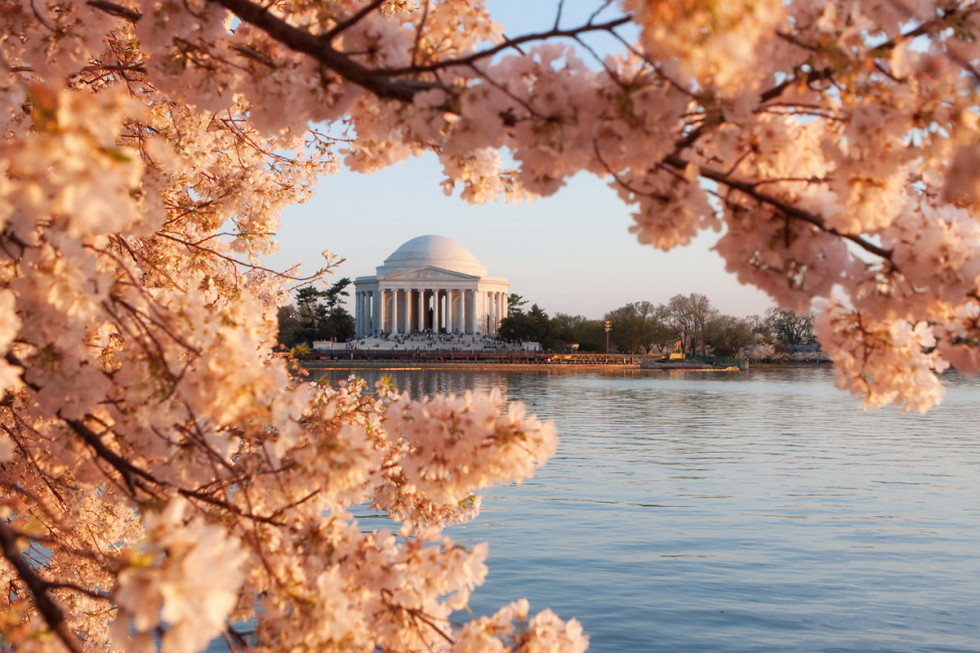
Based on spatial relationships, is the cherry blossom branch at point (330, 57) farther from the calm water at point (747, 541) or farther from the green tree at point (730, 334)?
the green tree at point (730, 334)

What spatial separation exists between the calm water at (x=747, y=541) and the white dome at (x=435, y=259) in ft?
308

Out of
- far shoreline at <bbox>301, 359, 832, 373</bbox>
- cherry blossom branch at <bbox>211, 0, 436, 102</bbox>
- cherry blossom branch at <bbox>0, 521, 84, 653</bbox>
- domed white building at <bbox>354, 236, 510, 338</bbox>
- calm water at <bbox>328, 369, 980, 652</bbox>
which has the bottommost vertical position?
calm water at <bbox>328, 369, 980, 652</bbox>

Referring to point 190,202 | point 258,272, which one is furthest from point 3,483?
point 258,272

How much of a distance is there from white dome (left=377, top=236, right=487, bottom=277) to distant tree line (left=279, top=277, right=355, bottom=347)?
7.90 metres

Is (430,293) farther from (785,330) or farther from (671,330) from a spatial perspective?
(785,330)

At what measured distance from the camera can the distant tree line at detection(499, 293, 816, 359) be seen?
93938mm

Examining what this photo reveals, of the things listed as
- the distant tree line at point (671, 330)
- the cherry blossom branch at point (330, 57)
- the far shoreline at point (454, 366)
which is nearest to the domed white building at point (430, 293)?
the distant tree line at point (671, 330)

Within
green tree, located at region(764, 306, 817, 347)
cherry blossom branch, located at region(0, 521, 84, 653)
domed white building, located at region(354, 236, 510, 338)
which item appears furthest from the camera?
domed white building, located at region(354, 236, 510, 338)

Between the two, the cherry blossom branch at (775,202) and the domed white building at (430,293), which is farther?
the domed white building at (430,293)

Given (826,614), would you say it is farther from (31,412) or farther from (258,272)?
(31,412)

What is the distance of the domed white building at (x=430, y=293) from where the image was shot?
374 ft

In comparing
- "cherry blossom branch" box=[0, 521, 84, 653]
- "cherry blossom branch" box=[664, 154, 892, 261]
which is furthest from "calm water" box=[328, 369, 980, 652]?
"cherry blossom branch" box=[0, 521, 84, 653]

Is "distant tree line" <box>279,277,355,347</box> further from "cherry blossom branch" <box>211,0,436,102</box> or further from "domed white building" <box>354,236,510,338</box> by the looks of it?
"cherry blossom branch" <box>211,0,436,102</box>

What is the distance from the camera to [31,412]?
13.8 feet
